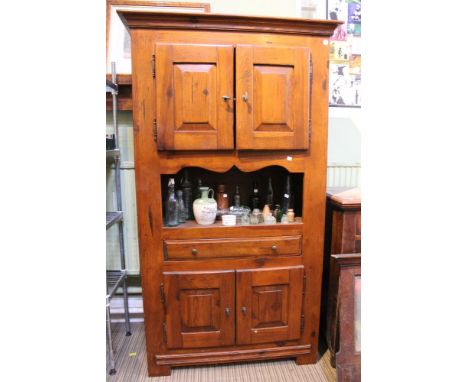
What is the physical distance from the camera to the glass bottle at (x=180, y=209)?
5.06 ft

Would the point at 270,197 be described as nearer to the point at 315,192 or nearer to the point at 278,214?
the point at 278,214

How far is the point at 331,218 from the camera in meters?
1.68

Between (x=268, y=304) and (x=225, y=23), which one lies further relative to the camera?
(x=268, y=304)

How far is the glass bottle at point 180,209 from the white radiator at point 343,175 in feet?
3.17

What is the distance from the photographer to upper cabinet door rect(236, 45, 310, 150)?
4.47 feet

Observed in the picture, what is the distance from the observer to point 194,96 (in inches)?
53.4

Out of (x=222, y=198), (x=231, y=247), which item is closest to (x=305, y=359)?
(x=231, y=247)

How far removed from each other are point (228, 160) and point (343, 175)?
0.91m

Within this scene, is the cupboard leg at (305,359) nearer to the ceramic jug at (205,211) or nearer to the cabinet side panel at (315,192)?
the cabinet side panel at (315,192)

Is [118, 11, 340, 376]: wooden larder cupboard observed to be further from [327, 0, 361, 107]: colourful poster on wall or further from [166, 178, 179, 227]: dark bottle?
[327, 0, 361, 107]: colourful poster on wall

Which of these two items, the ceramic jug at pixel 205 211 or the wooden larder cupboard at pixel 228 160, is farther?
the ceramic jug at pixel 205 211

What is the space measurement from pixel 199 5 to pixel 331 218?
1410 mm

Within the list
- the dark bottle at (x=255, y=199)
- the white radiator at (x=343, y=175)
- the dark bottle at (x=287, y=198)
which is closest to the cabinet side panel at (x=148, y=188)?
the dark bottle at (x=255, y=199)

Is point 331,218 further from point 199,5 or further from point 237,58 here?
point 199,5
